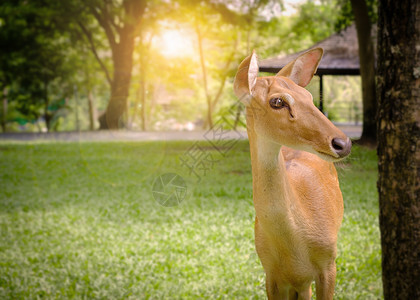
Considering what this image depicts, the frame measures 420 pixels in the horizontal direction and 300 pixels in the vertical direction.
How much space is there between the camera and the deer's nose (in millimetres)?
1128

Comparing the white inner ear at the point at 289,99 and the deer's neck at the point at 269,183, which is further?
the deer's neck at the point at 269,183

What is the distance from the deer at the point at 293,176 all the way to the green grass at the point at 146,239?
15 cm

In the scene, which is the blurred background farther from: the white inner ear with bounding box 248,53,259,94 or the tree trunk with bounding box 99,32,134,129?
the white inner ear with bounding box 248,53,259,94

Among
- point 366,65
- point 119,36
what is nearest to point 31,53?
point 119,36

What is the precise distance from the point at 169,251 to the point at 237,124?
3.97 meters

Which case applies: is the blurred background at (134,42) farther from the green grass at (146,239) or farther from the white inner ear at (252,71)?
the white inner ear at (252,71)

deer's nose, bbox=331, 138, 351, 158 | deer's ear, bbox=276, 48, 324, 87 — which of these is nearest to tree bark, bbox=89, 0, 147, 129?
deer's ear, bbox=276, 48, 324, 87

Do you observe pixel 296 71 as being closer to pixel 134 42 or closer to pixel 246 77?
pixel 246 77

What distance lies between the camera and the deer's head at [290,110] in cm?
117

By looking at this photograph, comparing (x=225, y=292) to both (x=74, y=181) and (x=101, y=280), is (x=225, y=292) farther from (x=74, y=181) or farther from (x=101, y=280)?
(x=74, y=181)

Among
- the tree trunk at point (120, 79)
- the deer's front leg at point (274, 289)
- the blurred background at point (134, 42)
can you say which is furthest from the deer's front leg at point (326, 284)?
the tree trunk at point (120, 79)

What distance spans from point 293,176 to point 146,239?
4464mm

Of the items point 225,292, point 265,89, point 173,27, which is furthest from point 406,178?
point 173,27

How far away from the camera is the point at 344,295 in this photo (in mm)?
3789
